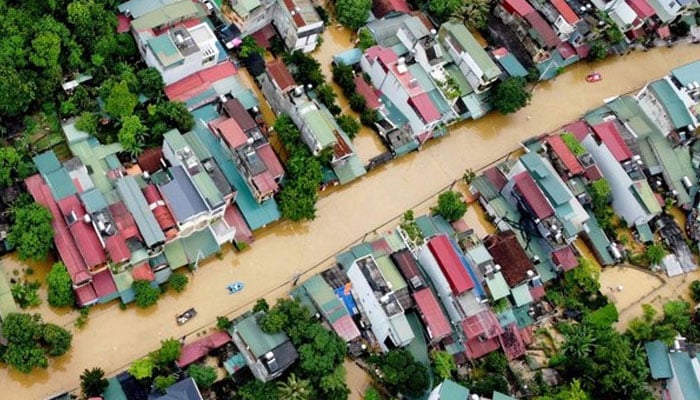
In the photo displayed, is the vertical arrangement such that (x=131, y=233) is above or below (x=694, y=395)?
above

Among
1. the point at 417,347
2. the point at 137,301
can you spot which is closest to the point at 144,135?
the point at 137,301

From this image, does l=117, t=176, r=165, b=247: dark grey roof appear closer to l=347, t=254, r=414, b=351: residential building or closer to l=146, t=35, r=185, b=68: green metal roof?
l=146, t=35, r=185, b=68: green metal roof

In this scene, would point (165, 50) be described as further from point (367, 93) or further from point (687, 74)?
point (687, 74)

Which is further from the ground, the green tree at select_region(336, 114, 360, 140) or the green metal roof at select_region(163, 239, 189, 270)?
the green tree at select_region(336, 114, 360, 140)

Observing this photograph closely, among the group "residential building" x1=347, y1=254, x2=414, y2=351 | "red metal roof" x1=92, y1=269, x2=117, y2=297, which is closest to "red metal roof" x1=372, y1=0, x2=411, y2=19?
"residential building" x1=347, y1=254, x2=414, y2=351

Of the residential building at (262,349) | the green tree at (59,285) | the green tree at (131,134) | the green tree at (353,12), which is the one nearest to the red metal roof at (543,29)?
the green tree at (353,12)

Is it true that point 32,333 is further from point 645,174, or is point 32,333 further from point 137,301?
point 645,174

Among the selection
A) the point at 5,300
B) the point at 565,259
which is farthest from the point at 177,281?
the point at 565,259
